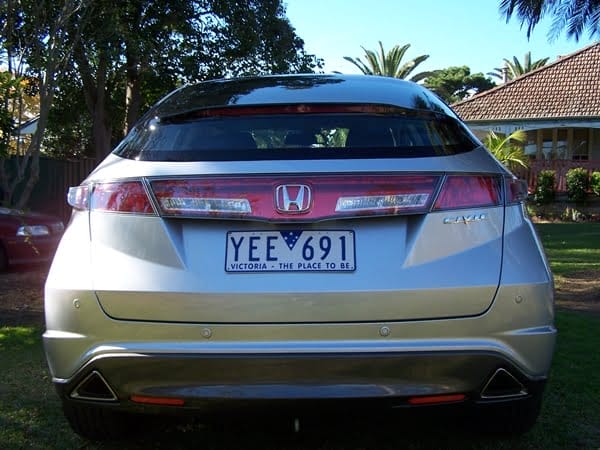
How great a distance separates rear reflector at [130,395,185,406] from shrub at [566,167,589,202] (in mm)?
18968

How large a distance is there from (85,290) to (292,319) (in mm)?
779

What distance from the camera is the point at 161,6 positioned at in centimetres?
1234

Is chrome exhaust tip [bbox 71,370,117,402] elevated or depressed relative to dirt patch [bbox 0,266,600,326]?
elevated

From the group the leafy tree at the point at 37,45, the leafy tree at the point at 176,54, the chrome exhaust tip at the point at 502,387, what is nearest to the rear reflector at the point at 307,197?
the chrome exhaust tip at the point at 502,387

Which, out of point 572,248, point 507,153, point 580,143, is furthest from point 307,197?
point 580,143

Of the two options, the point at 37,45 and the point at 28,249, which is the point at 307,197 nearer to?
the point at 37,45

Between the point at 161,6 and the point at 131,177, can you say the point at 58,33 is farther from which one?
the point at 131,177

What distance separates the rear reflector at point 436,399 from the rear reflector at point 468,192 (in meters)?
0.69

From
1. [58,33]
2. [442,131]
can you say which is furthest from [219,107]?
[58,33]

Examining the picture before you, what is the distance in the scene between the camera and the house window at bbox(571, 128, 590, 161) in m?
25.2

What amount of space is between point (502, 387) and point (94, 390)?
1545 mm

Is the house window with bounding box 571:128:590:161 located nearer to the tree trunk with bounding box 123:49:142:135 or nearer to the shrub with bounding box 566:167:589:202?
the shrub with bounding box 566:167:589:202

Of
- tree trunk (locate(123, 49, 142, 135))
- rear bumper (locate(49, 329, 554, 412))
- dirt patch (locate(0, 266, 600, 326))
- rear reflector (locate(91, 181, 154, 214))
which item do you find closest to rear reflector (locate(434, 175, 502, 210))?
rear bumper (locate(49, 329, 554, 412))

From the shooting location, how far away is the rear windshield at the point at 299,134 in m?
2.63
